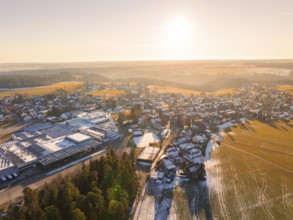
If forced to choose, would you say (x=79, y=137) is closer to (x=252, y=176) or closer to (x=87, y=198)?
(x=87, y=198)

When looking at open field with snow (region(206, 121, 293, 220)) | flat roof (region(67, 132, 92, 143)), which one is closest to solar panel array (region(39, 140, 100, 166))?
flat roof (region(67, 132, 92, 143))

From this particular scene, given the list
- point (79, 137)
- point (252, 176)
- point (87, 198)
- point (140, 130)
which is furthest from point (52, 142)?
point (252, 176)

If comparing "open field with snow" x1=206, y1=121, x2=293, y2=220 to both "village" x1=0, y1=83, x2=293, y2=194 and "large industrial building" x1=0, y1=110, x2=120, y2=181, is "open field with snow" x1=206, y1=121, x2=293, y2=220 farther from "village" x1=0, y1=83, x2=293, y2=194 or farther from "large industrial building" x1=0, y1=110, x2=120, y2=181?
"large industrial building" x1=0, y1=110, x2=120, y2=181

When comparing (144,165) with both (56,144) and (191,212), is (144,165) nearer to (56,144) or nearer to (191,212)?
(191,212)

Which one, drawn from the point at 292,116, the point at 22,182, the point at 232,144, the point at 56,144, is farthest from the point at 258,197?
the point at 292,116

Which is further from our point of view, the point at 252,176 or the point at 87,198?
the point at 252,176

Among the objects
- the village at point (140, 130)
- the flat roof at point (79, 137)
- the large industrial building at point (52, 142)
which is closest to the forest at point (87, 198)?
the village at point (140, 130)

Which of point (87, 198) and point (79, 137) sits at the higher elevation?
point (87, 198)
